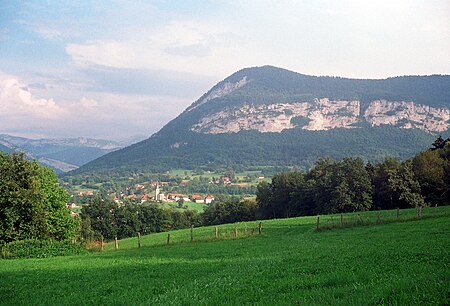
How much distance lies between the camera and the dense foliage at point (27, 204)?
140 ft

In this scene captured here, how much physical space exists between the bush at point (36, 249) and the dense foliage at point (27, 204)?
15.9ft

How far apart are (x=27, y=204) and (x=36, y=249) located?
7122mm

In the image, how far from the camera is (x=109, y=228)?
107312mm

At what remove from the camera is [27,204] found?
43.2m

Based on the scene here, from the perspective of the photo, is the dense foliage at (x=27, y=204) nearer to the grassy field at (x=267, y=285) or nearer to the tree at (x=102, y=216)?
the grassy field at (x=267, y=285)

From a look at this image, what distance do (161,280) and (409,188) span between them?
228 feet

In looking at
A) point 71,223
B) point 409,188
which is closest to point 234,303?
point 71,223

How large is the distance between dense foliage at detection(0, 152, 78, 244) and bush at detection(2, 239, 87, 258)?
4840mm

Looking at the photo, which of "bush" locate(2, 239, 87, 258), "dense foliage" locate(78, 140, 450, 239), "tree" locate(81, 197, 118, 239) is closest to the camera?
"bush" locate(2, 239, 87, 258)

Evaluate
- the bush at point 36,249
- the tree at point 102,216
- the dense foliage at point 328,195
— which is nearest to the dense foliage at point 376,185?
the dense foliage at point 328,195

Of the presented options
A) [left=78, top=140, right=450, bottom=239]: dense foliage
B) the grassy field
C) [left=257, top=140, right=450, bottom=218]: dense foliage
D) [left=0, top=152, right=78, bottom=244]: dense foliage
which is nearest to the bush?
[left=0, top=152, right=78, bottom=244]: dense foliage

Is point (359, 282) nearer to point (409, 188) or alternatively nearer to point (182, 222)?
point (409, 188)

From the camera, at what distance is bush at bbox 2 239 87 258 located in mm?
37266

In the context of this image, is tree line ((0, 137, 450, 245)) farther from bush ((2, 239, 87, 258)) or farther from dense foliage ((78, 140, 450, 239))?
bush ((2, 239, 87, 258))
